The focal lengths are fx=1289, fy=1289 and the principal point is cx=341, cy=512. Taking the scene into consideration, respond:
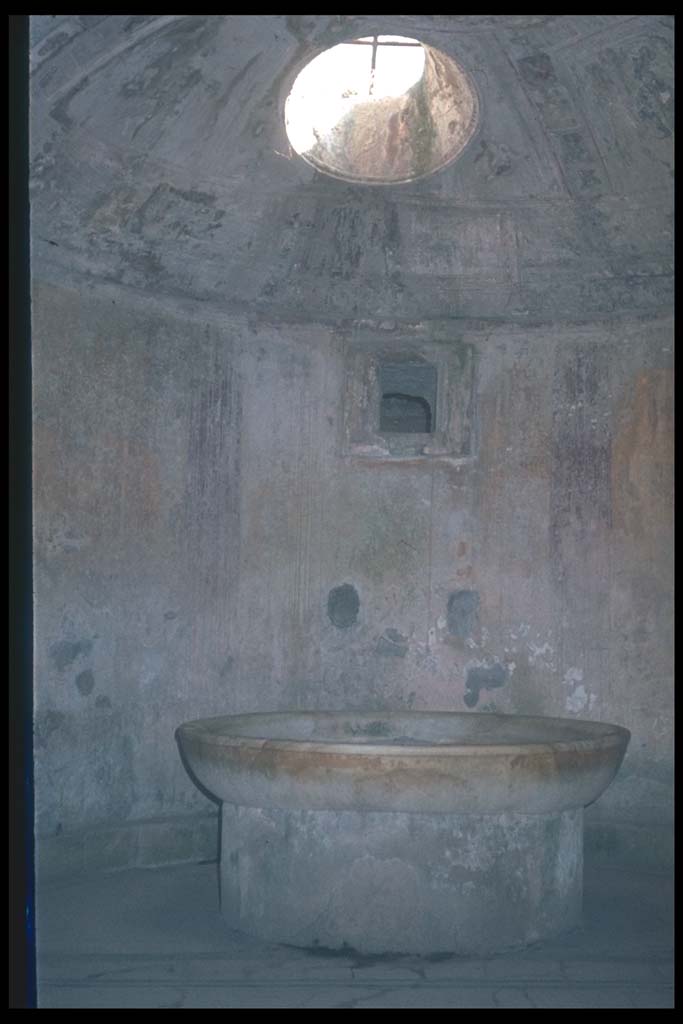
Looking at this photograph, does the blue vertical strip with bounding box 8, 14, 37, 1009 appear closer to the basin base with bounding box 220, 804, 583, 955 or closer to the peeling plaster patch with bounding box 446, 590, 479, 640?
the basin base with bounding box 220, 804, 583, 955

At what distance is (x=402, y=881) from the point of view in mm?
5543

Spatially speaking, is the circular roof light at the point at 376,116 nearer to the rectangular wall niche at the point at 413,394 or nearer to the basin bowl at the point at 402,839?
the rectangular wall niche at the point at 413,394

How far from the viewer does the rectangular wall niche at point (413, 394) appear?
8344 millimetres

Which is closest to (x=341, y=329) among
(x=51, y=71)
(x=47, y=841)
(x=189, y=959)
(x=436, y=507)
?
(x=436, y=507)

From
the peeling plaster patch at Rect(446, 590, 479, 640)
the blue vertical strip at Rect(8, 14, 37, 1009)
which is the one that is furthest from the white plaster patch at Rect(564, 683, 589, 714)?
the blue vertical strip at Rect(8, 14, 37, 1009)

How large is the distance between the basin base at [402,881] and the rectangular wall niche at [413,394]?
3.19 m

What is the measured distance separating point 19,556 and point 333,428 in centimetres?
513

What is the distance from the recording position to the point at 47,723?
23.0ft

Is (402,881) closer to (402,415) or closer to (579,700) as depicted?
(579,700)

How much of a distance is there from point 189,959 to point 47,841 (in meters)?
1.75

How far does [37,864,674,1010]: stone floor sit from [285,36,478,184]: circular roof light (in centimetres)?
436

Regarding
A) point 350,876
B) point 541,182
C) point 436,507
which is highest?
point 541,182

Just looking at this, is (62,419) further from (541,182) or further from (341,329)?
(541,182)

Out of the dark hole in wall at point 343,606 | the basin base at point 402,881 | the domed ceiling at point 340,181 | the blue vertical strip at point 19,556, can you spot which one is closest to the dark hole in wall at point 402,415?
the domed ceiling at point 340,181
